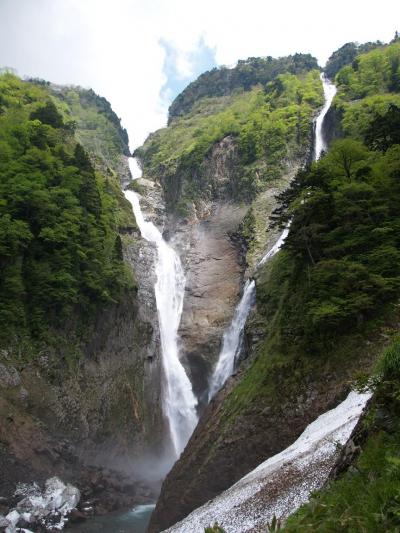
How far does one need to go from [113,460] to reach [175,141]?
6814cm

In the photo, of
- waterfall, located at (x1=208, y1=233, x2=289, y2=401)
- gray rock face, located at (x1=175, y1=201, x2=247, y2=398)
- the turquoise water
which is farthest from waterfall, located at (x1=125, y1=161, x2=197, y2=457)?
the turquoise water

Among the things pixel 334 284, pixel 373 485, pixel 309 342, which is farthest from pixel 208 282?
pixel 373 485

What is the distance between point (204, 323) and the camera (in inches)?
1711

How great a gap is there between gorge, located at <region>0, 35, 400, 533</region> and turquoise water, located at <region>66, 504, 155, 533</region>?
162 millimetres

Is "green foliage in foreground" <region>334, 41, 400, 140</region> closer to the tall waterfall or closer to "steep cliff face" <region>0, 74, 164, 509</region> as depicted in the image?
the tall waterfall

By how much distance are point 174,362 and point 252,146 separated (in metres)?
32.0

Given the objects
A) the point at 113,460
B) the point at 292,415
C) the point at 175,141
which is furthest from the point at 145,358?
the point at 175,141

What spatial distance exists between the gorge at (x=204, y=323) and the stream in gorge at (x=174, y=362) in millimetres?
173

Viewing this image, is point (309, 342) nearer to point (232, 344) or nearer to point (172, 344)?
point (232, 344)

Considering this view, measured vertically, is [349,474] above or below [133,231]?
below

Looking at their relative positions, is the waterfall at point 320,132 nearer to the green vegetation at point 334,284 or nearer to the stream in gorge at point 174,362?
the stream in gorge at point 174,362

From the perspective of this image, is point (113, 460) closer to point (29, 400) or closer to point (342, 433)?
point (29, 400)

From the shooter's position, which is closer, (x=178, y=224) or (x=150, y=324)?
(x=150, y=324)

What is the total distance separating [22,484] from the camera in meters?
23.8
